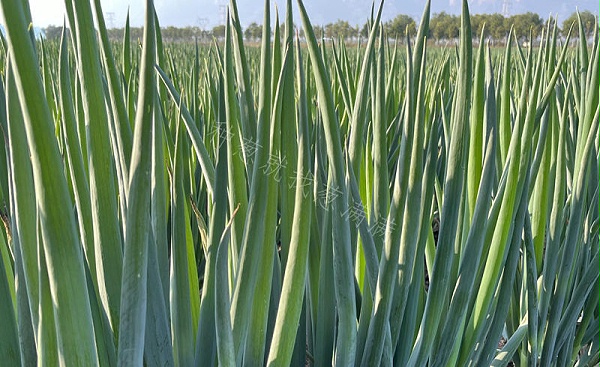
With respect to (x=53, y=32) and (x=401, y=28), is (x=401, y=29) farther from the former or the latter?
(x=53, y=32)

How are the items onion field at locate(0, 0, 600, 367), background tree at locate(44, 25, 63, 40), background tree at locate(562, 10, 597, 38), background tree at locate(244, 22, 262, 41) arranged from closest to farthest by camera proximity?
1. onion field at locate(0, 0, 600, 367)
2. background tree at locate(562, 10, 597, 38)
3. background tree at locate(244, 22, 262, 41)
4. background tree at locate(44, 25, 63, 40)

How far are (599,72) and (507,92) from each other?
0.16 metres

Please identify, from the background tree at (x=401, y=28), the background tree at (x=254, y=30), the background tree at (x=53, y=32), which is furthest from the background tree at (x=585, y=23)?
the background tree at (x=53, y=32)

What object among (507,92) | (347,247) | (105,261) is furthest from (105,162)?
(507,92)

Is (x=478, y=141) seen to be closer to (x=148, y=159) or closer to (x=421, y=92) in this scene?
(x=421, y=92)

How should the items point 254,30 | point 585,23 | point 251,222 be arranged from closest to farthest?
1. point 251,222
2. point 585,23
3. point 254,30

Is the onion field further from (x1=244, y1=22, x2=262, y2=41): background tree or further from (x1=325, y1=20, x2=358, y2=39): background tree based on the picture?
(x1=244, y1=22, x2=262, y2=41): background tree

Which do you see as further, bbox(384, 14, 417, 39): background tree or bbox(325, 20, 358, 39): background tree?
bbox(325, 20, 358, 39): background tree

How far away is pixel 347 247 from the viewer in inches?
12.1

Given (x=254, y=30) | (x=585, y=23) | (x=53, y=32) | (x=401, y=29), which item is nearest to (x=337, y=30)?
(x=401, y=29)

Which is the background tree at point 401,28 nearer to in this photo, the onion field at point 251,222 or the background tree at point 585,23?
the onion field at point 251,222

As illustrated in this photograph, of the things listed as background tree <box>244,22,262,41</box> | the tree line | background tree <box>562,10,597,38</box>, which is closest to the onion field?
the tree line

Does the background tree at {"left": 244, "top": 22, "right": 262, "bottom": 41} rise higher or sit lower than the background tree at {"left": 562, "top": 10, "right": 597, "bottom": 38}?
higher

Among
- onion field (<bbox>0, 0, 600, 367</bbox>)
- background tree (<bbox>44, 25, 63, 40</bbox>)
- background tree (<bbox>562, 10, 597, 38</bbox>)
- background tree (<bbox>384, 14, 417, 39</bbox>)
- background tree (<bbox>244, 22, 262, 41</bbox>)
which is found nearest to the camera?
onion field (<bbox>0, 0, 600, 367</bbox>)
